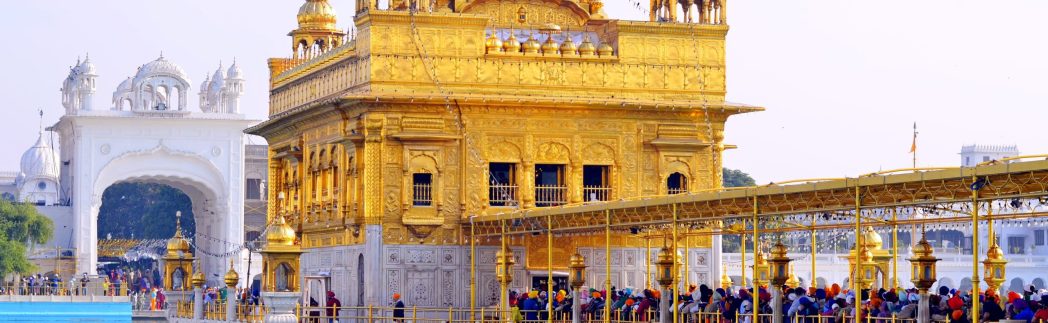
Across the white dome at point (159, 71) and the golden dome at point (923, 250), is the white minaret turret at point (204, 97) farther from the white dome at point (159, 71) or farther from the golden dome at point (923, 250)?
the golden dome at point (923, 250)

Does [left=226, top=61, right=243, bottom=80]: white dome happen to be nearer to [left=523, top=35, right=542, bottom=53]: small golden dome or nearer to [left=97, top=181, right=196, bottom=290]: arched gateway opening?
[left=97, top=181, right=196, bottom=290]: arched gateway opening

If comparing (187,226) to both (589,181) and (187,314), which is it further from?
(589,181)

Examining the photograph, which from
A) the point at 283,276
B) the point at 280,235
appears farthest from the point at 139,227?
the point at 283,276

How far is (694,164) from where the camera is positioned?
3756 centimetres

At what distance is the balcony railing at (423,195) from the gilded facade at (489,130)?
0.12ft

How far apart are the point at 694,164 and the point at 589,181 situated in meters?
1.92

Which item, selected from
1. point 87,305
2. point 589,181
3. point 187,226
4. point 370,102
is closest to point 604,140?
point 589,181

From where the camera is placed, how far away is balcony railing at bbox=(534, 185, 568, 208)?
37.1m

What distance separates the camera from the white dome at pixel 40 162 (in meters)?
102

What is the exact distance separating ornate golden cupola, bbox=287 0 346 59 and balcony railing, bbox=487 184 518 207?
849 cm

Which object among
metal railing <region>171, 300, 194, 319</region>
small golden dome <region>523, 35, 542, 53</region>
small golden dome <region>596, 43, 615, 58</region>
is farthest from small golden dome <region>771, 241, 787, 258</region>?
metal railing <region>171, 300, 194, 319</region>

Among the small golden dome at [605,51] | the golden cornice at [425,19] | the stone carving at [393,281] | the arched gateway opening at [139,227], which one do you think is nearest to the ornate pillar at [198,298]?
the stone carving at [393,281]

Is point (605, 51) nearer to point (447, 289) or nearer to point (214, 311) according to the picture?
point (447, 289)

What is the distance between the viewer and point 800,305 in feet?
86.8
